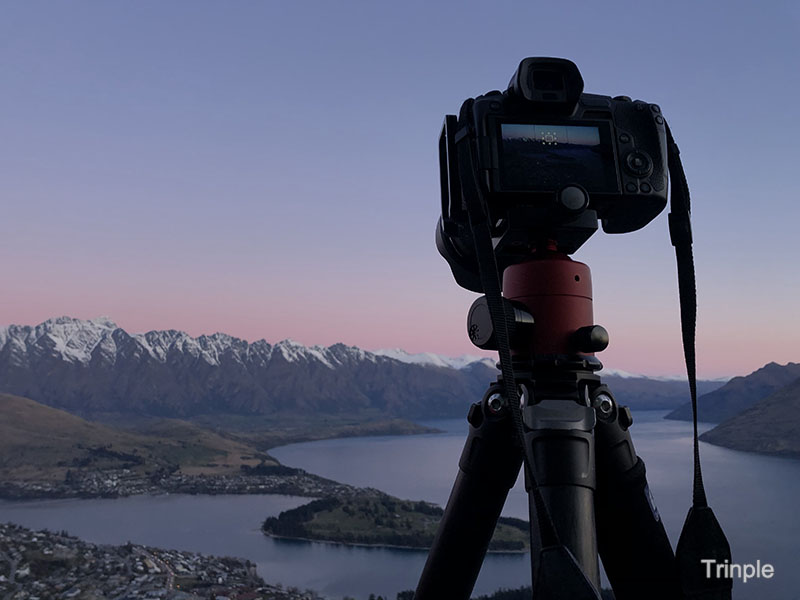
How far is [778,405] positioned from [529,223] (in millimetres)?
98362

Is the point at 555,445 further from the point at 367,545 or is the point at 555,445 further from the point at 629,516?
the point at 367,545

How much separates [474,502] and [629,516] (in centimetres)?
33

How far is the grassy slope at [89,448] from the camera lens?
75.2 meters

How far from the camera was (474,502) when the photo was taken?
138cm

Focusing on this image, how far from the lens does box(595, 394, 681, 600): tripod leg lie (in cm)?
132

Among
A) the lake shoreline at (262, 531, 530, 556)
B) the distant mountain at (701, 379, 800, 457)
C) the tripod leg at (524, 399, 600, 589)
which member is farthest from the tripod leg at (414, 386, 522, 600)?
the distant mountain at (701, 379, 800, 457)

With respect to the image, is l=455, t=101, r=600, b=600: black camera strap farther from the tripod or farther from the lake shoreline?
the lake shoreline

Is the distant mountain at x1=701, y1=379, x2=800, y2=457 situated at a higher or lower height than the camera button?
lower

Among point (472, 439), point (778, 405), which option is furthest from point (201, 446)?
point (472, 439)

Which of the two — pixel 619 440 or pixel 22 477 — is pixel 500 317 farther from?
pixel 22 477

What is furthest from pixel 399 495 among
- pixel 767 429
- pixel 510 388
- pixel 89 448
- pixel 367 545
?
pixel 510 388

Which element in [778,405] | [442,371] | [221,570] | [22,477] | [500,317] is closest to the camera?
[500,317]

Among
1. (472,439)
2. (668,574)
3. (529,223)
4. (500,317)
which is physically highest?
(529,223)

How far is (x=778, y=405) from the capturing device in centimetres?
8425
